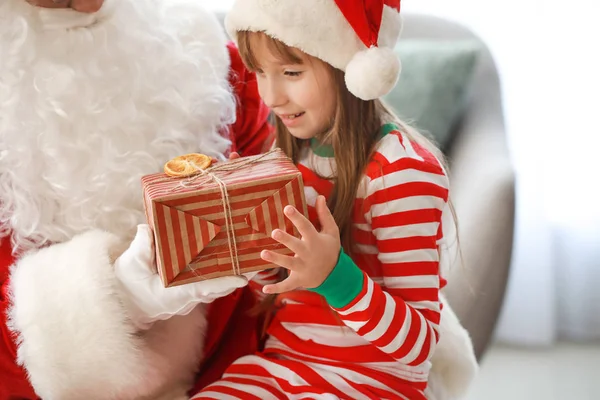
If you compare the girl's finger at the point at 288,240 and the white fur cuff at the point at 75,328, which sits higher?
the girl's finger at the point at 288,240

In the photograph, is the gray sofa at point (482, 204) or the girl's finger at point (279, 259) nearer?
the girl's finger at point (279, 259)

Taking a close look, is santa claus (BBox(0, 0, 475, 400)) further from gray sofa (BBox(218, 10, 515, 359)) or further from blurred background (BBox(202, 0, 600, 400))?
blurred background (BBox(202, 0, 600, 400))

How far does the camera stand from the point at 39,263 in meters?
0.97

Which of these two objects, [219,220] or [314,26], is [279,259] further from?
[314,26]

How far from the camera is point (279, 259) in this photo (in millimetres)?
816

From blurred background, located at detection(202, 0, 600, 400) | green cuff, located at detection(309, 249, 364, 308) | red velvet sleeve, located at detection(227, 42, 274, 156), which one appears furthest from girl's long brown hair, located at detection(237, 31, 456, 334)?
blurred background, located at detection(202, 0, 600, 400)

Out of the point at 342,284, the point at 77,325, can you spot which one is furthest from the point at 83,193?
the point at 342,284

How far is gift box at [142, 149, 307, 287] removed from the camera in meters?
0.80

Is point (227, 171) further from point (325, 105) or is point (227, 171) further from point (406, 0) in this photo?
point (406, 0)

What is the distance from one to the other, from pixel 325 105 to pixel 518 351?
1458mm

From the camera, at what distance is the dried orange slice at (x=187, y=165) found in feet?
2.85

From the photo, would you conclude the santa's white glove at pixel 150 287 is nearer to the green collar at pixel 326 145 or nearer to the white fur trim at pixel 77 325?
the white fur trim at pixel 77 325

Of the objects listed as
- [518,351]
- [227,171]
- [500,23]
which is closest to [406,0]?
[500,23]

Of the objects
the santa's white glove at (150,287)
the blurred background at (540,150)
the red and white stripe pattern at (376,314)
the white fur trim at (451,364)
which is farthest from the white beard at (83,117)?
the blurred background at (540,150)
